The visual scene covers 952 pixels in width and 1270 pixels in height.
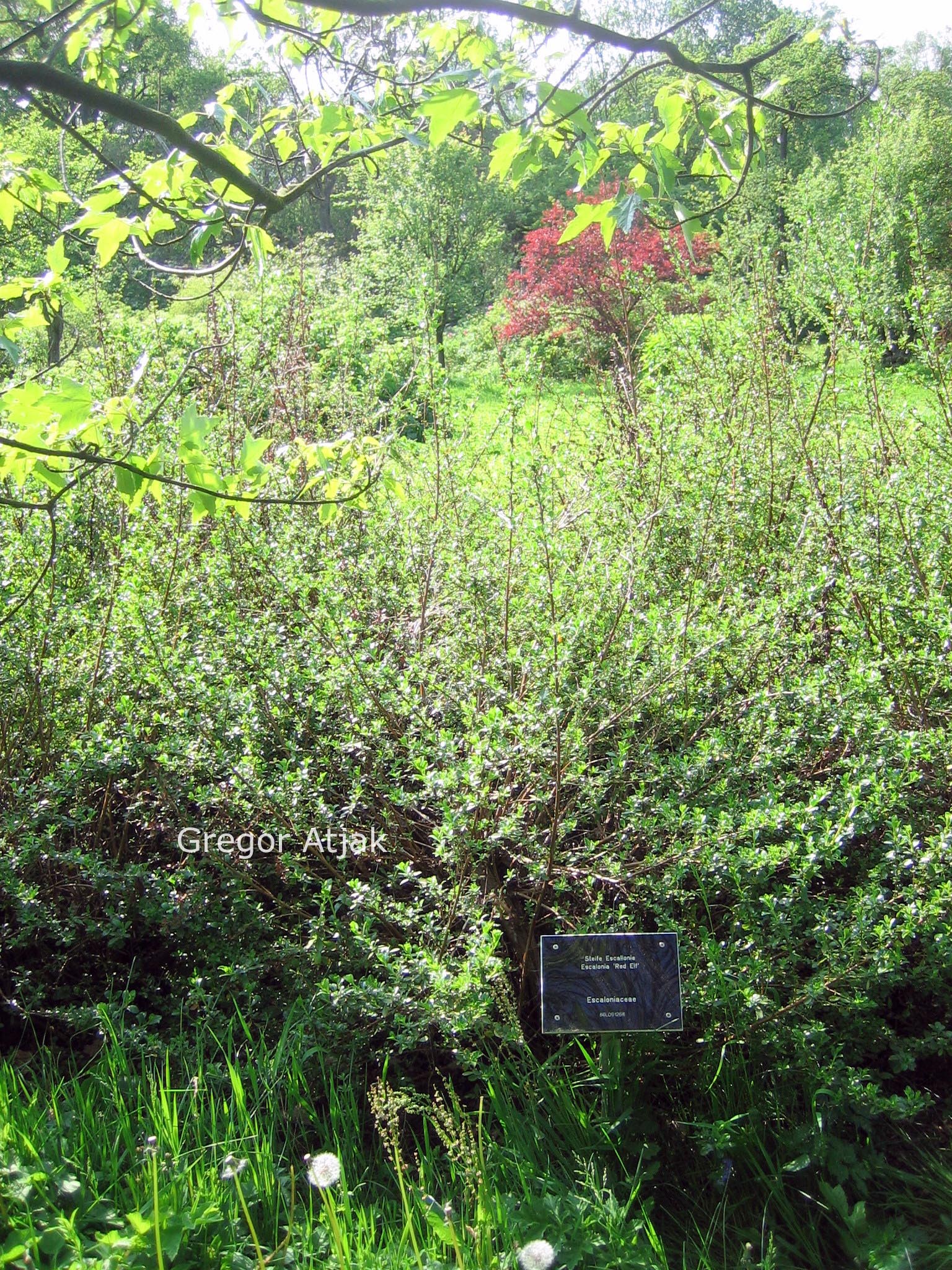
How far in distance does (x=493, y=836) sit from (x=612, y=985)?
1.42ft

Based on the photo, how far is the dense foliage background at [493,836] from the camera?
2049mm

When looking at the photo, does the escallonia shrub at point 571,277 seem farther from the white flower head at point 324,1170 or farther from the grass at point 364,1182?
the white flower head at point 324,1170

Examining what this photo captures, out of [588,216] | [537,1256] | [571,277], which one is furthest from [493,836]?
[571,277]

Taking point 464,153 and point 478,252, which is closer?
point 464,153

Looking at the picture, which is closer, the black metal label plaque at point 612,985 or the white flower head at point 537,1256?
the white flower head at point 537,1256

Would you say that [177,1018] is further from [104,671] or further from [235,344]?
[235,344]

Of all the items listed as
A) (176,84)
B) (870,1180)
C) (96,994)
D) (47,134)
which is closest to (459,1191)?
(870,1180)

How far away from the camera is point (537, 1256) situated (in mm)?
1689

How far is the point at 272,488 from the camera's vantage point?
360 cm

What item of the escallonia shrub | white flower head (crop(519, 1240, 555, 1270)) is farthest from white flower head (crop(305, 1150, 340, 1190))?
the escallonia shrub

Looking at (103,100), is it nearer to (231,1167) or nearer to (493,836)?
(493,836)

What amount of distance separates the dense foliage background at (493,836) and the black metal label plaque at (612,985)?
0.14 m

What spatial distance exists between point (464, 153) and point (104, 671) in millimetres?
17407

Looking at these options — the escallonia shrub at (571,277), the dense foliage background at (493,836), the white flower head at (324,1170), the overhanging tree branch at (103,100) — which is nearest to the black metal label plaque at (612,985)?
the dense foliage background at (493,836)
